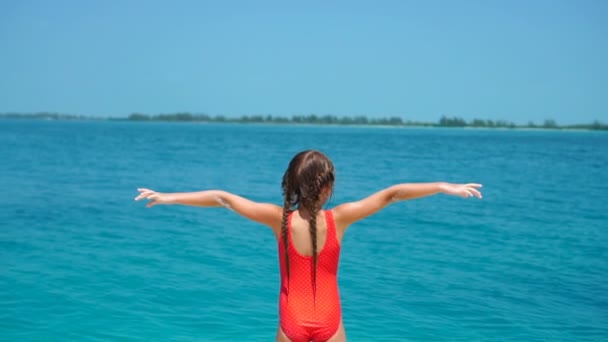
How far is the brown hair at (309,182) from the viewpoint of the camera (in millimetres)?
3799

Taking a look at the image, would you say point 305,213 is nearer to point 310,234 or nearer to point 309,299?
point 310,234

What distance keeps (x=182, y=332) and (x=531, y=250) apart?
972cm

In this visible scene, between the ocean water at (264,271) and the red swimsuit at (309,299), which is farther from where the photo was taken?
the ocean water at (264,271)

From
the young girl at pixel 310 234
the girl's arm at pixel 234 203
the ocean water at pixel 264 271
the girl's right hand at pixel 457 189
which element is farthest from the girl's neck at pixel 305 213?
the ocean water at pixel 264 271

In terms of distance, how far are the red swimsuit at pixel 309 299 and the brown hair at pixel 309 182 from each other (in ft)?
0.25

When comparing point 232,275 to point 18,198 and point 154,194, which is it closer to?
point 154,194

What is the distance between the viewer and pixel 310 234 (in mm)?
3934

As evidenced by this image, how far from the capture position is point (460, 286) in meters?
12.3

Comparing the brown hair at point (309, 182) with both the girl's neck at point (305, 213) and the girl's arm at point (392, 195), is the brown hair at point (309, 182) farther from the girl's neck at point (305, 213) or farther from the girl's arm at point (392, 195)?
the girl's arm at point (392, 195)

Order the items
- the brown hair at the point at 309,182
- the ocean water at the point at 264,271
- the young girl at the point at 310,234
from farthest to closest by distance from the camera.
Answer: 1. the ocean water at the point at 264,271
2. the young girl at the point at 310,234
3. the brown hair at the point at 309,182

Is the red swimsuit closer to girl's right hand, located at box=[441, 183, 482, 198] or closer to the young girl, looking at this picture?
the young girl

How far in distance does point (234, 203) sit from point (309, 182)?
1.68 feet


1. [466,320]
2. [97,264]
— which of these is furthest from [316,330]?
[97,264]

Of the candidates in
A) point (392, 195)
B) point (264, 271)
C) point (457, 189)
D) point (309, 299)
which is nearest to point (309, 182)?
point (392, 195)
